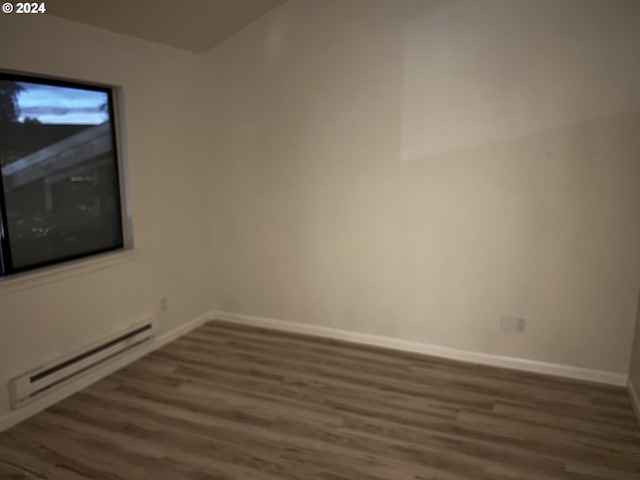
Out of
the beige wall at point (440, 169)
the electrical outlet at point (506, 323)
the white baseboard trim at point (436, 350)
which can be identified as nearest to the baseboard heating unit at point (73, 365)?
the white baseboard trim at point (436, 350)

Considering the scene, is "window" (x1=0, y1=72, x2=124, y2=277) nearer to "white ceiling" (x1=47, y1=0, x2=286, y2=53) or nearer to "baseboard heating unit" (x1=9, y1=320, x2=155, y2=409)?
"white ceiling" (x1=47, y1=0, x2=286, y2=53)

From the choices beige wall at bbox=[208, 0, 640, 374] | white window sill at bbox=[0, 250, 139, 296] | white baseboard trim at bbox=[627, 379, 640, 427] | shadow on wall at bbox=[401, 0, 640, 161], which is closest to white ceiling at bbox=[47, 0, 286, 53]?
beige wall at bbox=[208, 0, 640, 374]

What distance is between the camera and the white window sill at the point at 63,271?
2.79 meters

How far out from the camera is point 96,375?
11.1 feet

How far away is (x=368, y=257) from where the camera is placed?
3.87 m

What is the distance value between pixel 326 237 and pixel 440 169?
1099 millimetres

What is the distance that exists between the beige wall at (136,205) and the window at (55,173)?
154mm

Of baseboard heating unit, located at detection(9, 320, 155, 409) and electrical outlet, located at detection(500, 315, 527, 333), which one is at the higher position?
electrical outlet, located at detection(500, 315, 527, 333)

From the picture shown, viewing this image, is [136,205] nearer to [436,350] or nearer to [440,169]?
[440,169]

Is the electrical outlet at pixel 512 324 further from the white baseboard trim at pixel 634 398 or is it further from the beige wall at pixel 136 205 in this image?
the beige wall at pixel 136 205

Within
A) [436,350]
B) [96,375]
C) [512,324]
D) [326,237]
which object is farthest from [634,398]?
[96,375]

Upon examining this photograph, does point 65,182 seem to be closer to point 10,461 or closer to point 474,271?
point 10,461

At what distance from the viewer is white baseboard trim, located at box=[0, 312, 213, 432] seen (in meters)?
2.85

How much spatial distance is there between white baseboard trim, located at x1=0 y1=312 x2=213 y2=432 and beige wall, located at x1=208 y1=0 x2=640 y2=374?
27.2 inches
